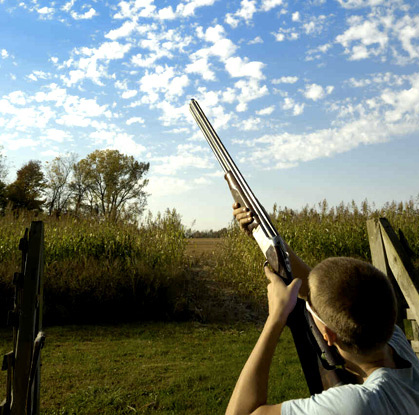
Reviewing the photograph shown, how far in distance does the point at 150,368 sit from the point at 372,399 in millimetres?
6003

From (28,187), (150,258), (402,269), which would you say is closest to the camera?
(402,269)

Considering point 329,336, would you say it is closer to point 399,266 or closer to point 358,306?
point 358,306

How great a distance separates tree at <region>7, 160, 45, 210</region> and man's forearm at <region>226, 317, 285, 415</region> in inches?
1685

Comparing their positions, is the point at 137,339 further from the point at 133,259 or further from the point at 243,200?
the point at 243,200

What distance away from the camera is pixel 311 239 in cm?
1305

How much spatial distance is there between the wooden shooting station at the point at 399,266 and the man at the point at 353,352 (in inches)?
101

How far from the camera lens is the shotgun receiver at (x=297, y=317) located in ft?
5.72

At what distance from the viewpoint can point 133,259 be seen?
11.5 meters

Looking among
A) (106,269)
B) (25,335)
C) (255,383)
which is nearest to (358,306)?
(255,383)

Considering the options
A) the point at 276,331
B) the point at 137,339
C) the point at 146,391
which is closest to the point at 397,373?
the point at 276,331

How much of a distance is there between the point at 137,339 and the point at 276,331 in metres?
7.68

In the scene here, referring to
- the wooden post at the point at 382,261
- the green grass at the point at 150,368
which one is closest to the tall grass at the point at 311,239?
the green grass at the point at 150,368

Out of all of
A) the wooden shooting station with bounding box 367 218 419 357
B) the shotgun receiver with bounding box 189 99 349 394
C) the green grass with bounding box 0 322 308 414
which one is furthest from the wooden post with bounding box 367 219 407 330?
the green grass with bounding box 0 322 308 414

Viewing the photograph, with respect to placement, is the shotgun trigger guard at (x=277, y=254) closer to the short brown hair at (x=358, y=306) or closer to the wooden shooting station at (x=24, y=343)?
the short brown hair at (x=358, y=306)
